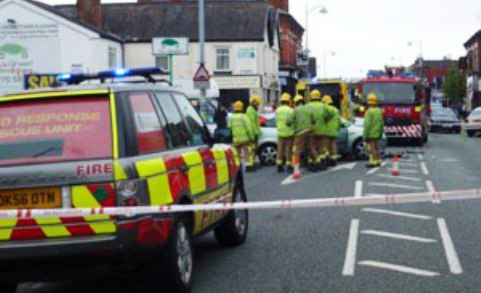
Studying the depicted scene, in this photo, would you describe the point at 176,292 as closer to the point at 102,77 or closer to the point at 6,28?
the point at 102,77

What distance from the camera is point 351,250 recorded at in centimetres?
877

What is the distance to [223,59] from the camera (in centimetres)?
5088

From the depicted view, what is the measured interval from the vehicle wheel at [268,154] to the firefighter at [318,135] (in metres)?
2.50

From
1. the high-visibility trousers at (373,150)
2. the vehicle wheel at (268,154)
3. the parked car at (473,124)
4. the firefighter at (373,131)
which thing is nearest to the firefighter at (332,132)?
the firefighter at (373,131)

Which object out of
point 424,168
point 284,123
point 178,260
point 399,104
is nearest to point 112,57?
point 399,104

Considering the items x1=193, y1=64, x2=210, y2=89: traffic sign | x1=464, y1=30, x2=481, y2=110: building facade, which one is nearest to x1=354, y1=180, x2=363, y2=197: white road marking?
x1=193, y1=64, x2=210, y2=89: traffic sign

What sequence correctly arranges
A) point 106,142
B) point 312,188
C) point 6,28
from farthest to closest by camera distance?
1. point 6,28
2. point 312,188
3. point 106,142

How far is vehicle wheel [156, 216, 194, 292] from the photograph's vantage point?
6542mm

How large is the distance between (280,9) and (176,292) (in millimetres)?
62781

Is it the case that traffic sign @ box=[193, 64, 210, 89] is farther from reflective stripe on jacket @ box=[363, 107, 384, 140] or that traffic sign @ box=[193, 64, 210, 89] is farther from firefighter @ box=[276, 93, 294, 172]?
reflective stripe on jacket @ box=[363, 107, 384, 140]

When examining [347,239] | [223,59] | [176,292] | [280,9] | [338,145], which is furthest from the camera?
[280,9]

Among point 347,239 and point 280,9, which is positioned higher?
point 280,9

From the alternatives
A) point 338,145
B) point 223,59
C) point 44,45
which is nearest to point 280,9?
point 223,59

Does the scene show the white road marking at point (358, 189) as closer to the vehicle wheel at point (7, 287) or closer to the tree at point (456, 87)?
the vehicle wheel at point (7, 287)
